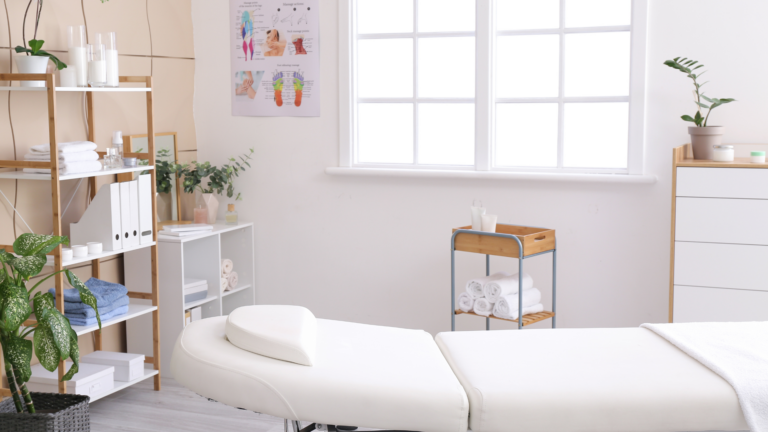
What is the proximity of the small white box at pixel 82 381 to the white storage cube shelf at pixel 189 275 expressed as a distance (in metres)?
0.46

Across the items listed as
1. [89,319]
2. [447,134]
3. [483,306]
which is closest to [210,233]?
[89,319]

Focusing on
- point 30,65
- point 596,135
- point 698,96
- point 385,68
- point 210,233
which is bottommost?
point 210,233

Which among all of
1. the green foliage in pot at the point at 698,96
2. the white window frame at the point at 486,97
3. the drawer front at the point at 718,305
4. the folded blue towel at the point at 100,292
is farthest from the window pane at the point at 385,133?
the drawer front at the point at 718,305

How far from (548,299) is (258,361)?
7.00ft

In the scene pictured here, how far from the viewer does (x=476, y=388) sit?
173cm

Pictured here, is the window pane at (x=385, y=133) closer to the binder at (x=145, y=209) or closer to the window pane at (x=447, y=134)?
the window pane at (x=447, y=134)

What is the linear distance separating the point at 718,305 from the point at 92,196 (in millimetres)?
2802

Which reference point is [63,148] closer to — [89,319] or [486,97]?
[89,319]

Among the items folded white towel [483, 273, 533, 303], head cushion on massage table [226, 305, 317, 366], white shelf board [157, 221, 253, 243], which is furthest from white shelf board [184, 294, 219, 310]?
head cushion on massage table [226, 305, 317, 366]

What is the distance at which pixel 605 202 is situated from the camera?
3.46 metres

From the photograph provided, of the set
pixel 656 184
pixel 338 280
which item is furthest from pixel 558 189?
pixel 338 280

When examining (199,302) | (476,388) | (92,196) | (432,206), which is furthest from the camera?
(432,206)

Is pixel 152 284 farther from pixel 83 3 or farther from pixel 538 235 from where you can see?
pixel 538 235

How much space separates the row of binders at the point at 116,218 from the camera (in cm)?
306
